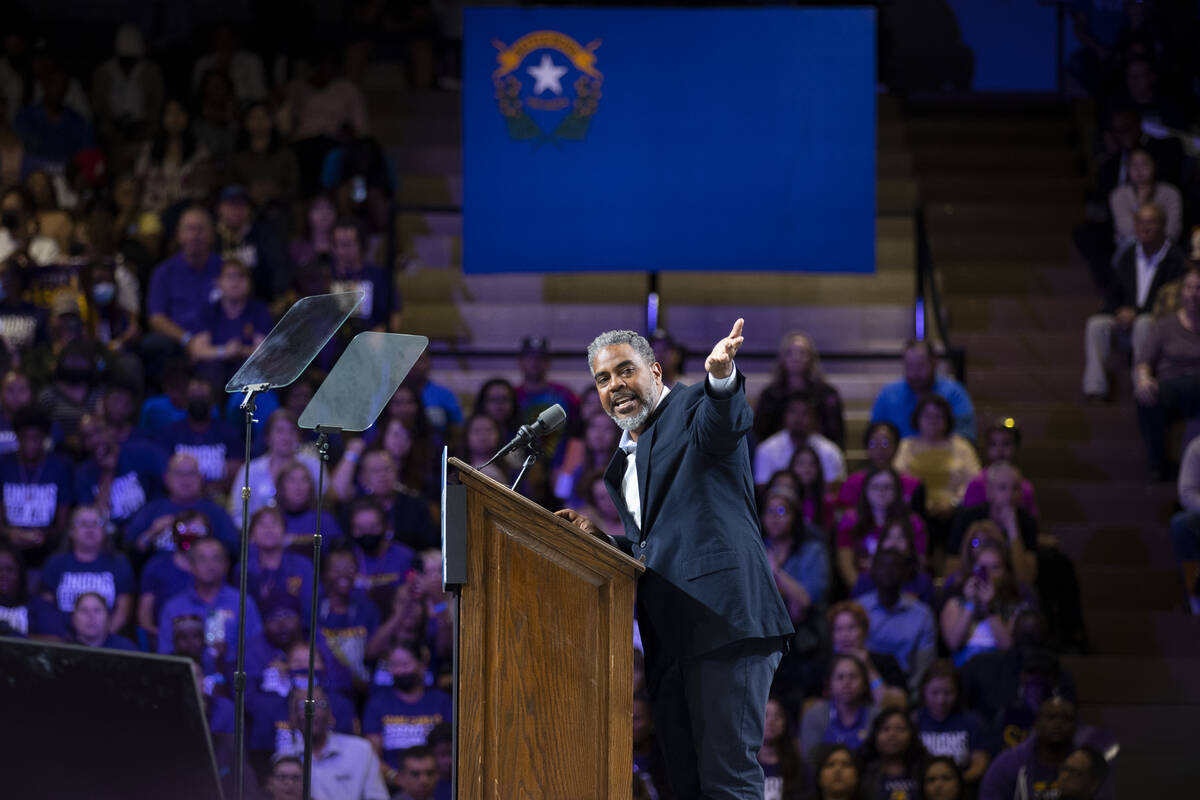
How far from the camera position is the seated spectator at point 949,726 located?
6602mm

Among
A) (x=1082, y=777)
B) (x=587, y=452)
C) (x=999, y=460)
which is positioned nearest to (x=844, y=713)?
(x=1082, y=777)

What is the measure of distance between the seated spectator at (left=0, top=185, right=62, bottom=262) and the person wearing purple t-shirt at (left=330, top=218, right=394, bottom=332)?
1.62 m

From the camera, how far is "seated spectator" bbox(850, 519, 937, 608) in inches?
279

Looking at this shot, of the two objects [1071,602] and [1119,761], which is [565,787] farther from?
[1071,602]

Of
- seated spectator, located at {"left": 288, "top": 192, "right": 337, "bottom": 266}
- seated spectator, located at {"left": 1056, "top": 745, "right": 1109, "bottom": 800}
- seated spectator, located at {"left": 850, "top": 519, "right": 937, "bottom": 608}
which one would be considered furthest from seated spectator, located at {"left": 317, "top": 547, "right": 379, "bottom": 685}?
seated spectator, located at {"left": 1056, "top": 745, "right": 1109, "bottom": 800}

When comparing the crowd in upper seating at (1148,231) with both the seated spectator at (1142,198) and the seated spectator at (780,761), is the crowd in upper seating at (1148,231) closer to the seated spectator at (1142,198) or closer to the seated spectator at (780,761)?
the seated spectator at (1142,198)

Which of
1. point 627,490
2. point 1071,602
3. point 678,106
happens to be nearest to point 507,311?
point 678,106

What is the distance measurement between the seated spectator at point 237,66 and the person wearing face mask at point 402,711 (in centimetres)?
493

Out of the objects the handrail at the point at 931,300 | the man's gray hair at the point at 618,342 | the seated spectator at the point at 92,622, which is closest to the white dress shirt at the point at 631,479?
the man's gray hair at the point at 618,342

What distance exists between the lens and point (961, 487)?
7.93 metres

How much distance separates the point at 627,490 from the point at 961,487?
4.27 m

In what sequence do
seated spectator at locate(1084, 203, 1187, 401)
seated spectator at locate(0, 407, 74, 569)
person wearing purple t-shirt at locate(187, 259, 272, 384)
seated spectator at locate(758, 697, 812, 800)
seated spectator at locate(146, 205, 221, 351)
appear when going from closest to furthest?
seated spectator at locate(758, 697, 812, 800) → seated spectator at locate(0, 407, 74, 569) → person wearing purple t-shirt at locate(187, 259, 272, 384) → seated spectator at locate(1084, 203, 1187, 401) → seated spectator at locate(146, 205, 221, 351)

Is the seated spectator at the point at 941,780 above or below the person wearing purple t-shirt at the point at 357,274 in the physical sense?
below

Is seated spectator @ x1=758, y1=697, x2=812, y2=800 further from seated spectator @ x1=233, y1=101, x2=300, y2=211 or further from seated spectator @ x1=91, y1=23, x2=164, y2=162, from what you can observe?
seated spectator @ x1=91, y1=23, x2=164, y2=162
